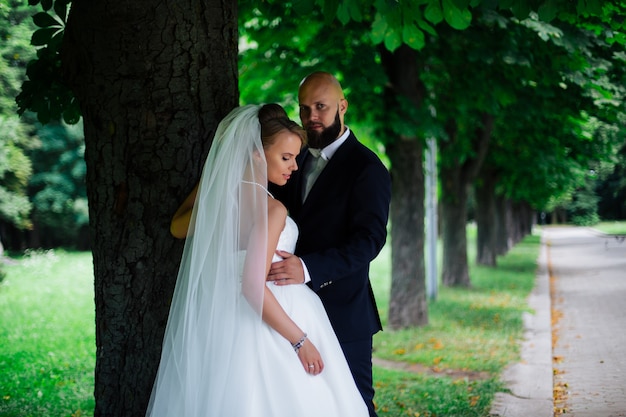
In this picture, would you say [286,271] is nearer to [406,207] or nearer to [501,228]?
[406,207]

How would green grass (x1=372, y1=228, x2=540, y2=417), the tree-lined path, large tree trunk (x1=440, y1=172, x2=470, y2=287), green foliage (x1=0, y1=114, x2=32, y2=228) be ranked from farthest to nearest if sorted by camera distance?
1. large tree trunk (x1=440, y1=172, x2=470, y2=287)
2. green foliage (x1=0, y1=114, x2=32, y2=228)
3. green grass (x1=372, y1=228, x2=540, y2=417)
4. the tree-lined path

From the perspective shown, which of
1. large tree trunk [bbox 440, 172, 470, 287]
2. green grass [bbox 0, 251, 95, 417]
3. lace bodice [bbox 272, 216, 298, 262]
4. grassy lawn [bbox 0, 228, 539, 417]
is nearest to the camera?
lace bodice [bbox 272, 216, 298, 262]

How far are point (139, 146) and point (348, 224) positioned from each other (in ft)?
4.29

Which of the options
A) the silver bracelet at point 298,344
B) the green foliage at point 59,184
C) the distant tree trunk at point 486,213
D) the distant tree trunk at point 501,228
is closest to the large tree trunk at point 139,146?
the silver bracelet at point 298,344

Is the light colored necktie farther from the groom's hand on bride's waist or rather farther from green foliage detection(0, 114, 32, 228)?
green foliage detection(0, 114, 32, 228)

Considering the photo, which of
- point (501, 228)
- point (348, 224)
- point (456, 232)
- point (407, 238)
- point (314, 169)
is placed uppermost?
point (314, 169)

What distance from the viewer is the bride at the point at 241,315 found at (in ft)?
10.8

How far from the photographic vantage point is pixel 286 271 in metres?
3.52

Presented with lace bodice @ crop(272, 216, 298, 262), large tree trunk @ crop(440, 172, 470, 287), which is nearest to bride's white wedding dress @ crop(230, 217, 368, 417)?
lace bodice @ crop(272, 216, 298, 262)

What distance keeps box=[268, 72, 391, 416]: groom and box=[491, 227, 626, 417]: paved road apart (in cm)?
311

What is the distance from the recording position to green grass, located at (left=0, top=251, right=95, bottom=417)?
21.2 ft

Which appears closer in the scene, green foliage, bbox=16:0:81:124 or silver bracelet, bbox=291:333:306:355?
silver bracelet, bbox=291:333:306:355

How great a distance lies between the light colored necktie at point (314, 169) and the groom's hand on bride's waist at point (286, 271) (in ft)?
2.70

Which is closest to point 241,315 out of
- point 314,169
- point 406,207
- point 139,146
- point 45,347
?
point 139,146
